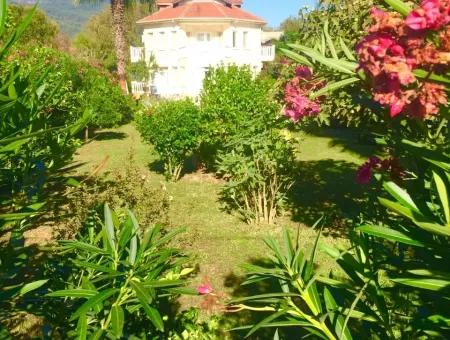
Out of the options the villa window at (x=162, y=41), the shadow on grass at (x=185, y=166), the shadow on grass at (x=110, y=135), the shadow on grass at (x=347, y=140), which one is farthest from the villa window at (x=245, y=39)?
the shadow on grass at (x=185, y=166)

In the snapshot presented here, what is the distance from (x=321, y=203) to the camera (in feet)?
27.0

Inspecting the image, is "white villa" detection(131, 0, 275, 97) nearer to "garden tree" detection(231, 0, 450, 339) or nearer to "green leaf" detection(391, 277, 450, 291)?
"garden tree" detection(231, 0, 450, 339)

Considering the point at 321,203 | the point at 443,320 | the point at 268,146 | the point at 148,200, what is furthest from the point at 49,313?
the point at 321,203

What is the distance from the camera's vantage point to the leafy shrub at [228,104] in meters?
9.39

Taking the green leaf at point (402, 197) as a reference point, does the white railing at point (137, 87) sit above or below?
below

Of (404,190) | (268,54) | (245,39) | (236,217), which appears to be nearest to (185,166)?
(236,217)

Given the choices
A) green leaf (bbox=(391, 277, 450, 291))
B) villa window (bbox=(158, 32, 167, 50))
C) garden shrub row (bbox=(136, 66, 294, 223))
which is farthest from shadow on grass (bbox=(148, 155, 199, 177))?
villa window (bbox=(158, 32, 167, 50))

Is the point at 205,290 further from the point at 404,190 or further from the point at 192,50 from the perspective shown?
the point at 192,50

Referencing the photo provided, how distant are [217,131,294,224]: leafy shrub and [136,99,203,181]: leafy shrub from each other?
8.26 feet

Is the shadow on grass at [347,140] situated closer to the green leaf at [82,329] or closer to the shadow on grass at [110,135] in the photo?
the shadow on grass at [110,135]

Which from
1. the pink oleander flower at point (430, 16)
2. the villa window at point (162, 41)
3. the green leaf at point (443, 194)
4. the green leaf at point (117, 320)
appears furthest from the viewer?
the villa window at point (162, 41)

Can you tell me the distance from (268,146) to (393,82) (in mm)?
6100

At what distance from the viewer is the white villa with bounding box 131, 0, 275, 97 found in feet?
104

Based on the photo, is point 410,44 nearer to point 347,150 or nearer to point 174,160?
point 174,160
